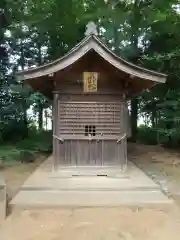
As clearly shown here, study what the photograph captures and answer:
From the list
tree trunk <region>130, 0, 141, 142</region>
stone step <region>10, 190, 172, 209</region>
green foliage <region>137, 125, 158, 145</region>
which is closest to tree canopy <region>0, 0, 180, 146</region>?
tree trunk <region>130, 0, 141, 142</region>

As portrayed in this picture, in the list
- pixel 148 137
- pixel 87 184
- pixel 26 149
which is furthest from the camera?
pixel 148 137

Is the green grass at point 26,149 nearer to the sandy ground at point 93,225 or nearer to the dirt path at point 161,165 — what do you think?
the dirt path at point 161,165

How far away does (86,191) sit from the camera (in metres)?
7.45

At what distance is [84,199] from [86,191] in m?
0.56

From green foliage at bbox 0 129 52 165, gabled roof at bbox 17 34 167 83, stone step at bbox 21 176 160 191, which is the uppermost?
gabled roof at bbox 17 34 167 83

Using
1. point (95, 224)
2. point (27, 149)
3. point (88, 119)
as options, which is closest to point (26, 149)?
point (27, 149)

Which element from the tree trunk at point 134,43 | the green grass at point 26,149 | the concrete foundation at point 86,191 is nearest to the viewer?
the concrete foundation at point 86,191

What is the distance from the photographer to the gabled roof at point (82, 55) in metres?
8.73

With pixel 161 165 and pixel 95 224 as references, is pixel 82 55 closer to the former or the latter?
pixel 95 224

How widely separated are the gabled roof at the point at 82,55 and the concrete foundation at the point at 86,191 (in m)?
2.95

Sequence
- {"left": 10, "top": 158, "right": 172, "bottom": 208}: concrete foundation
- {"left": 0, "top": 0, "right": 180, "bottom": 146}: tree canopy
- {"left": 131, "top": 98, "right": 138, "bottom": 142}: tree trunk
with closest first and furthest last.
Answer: {"left": 10, "top": 158, "right": 172, "bottom": 208}: concrete foundation < {"left": 0, "top": 0, "right": 180, "bottom": 146}: tree canopy < {"left": 131, "top": 98, "right": 138, "bottom": 142}: tree trunk

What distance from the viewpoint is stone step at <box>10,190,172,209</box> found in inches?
257

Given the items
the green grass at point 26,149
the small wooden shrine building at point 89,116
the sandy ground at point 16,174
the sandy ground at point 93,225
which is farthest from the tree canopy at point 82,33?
the sandy ground at point 93,225

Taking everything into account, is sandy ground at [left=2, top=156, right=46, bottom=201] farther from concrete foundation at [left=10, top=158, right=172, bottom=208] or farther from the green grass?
concrete foundation at [left=10, top=158, right=172, bottom=208]
